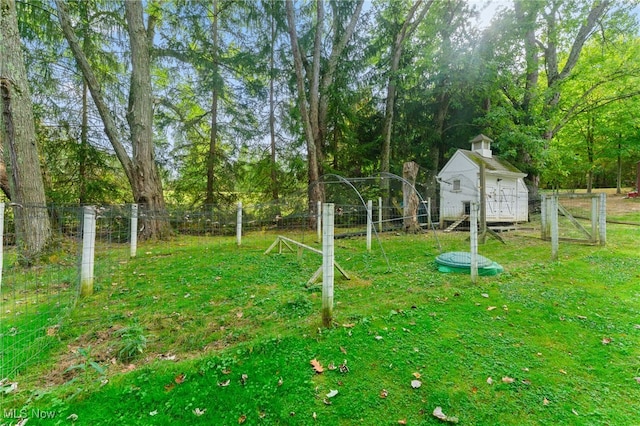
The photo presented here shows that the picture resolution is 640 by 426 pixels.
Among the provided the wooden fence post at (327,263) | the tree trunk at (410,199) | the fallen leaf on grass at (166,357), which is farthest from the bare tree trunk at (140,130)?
the tree trunk at (410,199)

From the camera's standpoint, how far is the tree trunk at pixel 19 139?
509cm

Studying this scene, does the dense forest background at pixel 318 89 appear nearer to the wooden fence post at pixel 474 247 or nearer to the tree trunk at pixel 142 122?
the tree trunk at pixel 142 122

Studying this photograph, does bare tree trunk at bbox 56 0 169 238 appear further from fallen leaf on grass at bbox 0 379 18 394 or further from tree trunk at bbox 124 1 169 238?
fallen leaf on grass at bbox 0 379 18 394

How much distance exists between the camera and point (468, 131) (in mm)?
15000

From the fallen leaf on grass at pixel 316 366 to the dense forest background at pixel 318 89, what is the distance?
29.2 ft

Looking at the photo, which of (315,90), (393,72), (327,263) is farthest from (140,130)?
(393,72)

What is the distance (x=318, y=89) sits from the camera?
12766 millimetres

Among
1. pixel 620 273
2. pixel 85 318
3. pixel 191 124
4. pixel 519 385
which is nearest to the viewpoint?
pixel 519 385

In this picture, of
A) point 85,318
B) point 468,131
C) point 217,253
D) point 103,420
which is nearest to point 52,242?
point 217,253

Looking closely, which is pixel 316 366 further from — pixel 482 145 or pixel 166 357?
pixel 482 145

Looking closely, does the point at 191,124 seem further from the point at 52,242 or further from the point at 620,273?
the point at 620,273

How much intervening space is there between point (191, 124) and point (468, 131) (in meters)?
13.5

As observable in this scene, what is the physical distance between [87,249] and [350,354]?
3694 millimetres

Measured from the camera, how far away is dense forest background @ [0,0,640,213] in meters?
10.4
